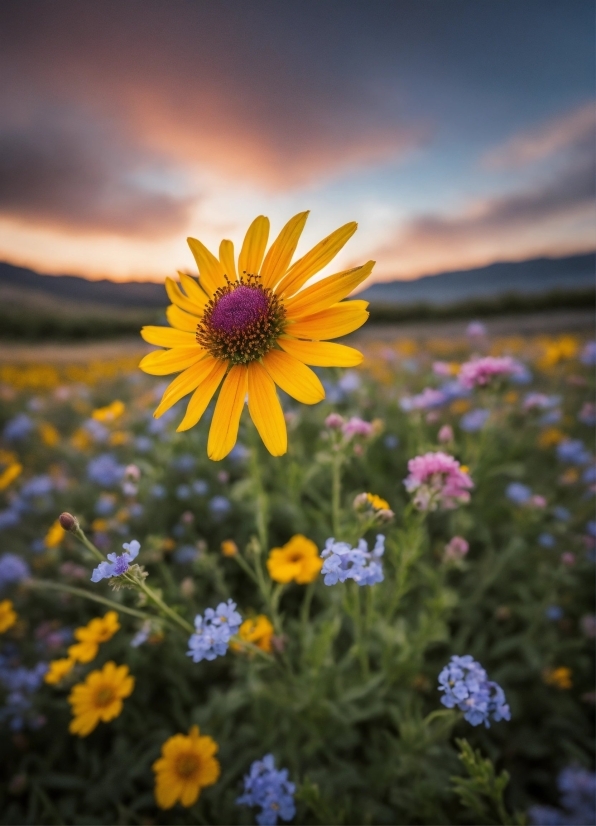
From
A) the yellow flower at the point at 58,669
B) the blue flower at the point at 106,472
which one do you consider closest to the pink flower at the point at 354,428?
the yellow flower at the point at 58,669

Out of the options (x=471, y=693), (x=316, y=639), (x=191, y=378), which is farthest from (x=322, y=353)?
(x=316, y=639)

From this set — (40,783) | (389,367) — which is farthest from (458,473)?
(389,367)

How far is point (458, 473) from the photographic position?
1055 mm

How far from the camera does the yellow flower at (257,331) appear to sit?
2.77 feet

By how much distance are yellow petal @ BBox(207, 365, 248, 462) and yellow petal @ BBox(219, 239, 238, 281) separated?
23 cm

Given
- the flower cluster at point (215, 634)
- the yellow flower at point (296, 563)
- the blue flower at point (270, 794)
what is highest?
the flower cluster at point (215, 634)

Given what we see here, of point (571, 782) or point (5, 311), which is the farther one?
point (5, 311)

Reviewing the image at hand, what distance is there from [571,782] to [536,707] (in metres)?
0.35

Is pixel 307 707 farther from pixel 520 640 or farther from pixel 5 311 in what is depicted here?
pixel 5 311

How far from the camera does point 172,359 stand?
969 millimetres

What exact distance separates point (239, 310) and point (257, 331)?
0.06m

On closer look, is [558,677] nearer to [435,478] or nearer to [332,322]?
[435,478]

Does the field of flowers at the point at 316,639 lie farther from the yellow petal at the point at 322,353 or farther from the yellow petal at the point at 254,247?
the yellow petal at the point at 254,247

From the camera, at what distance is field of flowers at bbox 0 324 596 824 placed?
1134 mm
